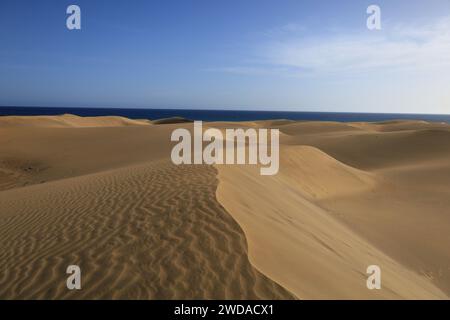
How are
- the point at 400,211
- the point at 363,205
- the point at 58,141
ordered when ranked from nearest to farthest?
the point at 400,211, the point at 363,205, the point at 58,141

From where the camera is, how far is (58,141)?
2102 cm

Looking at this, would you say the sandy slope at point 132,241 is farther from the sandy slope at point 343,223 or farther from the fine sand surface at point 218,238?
the sandy slope at point 343,223

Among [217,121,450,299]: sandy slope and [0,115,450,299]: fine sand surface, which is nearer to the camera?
[0,115,450,299]: fine sand surface

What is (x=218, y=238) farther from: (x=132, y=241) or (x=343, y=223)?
(x=343, y=223)

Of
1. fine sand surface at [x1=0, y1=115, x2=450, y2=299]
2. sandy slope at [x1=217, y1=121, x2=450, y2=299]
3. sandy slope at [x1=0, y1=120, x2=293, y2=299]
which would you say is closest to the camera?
sandy slope at [x1=0, y1=120, x2=293, y2=299]

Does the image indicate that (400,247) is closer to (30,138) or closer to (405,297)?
(405,297)

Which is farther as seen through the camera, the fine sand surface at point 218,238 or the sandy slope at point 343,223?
the sandy slope at point 343,223

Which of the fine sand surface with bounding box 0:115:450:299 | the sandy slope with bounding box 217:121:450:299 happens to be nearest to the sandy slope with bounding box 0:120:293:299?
the fine sand surface with bounding box 0:115:450:299

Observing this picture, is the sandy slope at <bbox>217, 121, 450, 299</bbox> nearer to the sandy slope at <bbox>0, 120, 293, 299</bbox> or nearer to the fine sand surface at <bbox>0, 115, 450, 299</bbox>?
the fine sand surface at <bbox>0, 115, 450, 299</bbox>

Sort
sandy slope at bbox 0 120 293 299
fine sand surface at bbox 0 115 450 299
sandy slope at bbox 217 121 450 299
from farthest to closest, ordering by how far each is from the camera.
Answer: sandy slope at bbox 217 121 450 299 → fine sand surface at bbox 0 115 450 299 → sandy slope at bbox 0 120 293 299

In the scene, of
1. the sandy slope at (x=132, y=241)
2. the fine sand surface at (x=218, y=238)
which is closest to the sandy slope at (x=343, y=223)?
the fine sand surface at (x=218, y=238)

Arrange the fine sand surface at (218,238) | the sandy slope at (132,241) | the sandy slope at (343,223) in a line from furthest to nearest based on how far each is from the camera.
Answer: the sandy slope at (343,223), the fine sand surface at (218,238), the sandy slope at (132,241)
